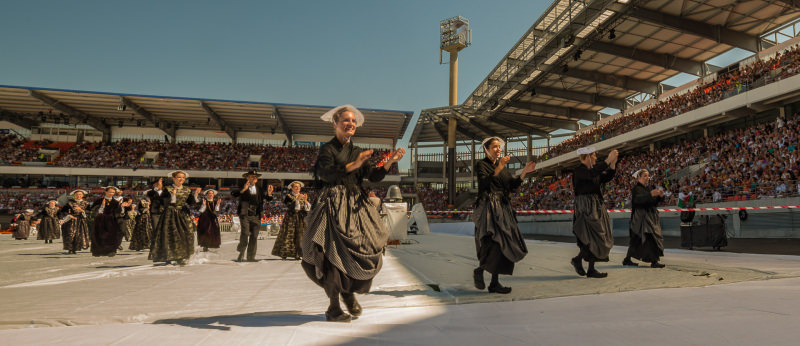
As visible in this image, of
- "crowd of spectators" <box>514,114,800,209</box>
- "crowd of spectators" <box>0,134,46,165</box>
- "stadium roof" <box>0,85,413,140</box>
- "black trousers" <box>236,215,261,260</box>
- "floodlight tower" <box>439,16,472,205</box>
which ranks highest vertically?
"floodlight tower" <box>439,16,472,205</box>

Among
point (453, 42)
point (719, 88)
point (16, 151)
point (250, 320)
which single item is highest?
point (453, 42)

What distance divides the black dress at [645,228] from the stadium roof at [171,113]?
2968cm

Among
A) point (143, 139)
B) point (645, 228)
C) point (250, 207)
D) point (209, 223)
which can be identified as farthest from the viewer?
point (143, 139)

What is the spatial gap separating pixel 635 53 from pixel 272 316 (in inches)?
994

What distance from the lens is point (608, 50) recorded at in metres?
22.9

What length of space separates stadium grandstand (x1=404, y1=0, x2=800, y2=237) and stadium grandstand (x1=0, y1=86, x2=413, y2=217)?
44.2ft

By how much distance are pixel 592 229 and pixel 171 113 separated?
3910cm

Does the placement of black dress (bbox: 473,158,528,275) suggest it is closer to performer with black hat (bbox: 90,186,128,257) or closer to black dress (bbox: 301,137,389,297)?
black dress (bbox: 301,137,389,297)

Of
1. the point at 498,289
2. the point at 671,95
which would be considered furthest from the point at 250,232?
the point at 671,95

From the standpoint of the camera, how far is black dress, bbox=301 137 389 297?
3199mm

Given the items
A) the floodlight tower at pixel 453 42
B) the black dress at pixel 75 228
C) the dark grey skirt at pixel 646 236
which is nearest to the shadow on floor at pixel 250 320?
the dark grey skirt at pixel 646 236

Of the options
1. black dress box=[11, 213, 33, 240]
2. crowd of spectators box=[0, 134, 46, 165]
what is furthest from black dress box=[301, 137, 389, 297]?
crowd of spectators box=[0, 134, 46, 165]

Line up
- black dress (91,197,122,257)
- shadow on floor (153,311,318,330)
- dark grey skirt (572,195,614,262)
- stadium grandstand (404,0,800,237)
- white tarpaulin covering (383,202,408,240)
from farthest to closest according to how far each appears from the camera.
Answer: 1. stadium grandstand (404,0,800,237)
2. white tarpaulin covering (383,202,408,240)
3. black dress (91,197,122,257)
4. dark grey skirt (572,195,614,262)
5. shadow on floor (153,311,318,330)

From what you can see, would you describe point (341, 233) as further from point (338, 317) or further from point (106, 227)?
point (106, 227)
